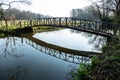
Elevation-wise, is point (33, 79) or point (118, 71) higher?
point (118, 71)

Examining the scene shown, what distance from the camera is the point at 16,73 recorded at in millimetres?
10078

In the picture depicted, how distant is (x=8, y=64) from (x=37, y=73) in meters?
2.63

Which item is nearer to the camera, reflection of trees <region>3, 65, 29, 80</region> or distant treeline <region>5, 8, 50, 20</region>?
reflection of trees <region>3, 65, 29, 80</region>

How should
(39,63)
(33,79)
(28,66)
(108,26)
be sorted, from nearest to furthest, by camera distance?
(33,79) < (28,66) < (39,63) < (108,26)

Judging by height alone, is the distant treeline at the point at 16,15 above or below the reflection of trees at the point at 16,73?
above

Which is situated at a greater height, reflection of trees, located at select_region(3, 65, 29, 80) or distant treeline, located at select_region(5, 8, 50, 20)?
distant treeline, located at select_region(5, 8, 50, 20)

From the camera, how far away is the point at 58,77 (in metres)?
9.69

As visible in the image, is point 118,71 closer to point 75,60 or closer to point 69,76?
point 69,76

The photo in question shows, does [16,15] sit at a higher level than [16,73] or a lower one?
higher

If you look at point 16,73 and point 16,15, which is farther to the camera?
point 16,15

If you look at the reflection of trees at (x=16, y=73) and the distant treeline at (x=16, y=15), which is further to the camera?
the distant treeline at (x=16, y=15)

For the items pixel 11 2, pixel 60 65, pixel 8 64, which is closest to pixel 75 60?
pixel 60 65

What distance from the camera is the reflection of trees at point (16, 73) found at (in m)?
9.45

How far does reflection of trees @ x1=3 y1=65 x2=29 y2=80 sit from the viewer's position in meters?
9.45
